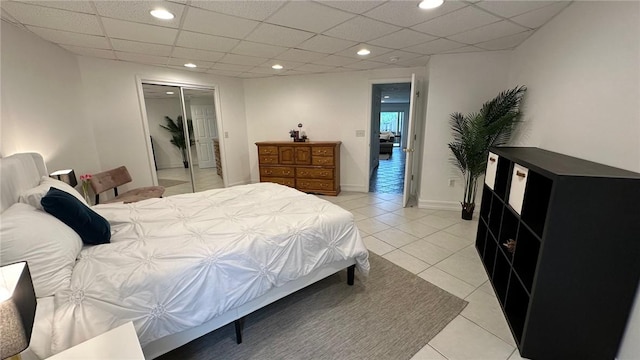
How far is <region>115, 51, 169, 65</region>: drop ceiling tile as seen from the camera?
10.9ft

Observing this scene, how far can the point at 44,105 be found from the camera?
2625 millimetres

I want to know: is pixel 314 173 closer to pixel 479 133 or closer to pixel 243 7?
pixel 479 133

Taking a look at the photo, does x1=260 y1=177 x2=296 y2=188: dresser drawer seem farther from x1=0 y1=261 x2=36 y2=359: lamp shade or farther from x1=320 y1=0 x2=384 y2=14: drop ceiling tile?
x1=0 y1=261 x2=36 y2=359: lamp shade

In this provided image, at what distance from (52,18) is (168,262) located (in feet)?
7.99

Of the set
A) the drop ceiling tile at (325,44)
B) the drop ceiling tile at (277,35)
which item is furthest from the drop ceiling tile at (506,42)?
the drop ceiling tile at (277,35)

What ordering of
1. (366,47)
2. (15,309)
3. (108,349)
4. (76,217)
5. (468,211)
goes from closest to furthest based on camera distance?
(15,309), (108,349), (76,217), (366,47), (468,211)

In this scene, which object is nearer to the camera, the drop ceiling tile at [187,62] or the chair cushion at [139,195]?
the chair cushion at [139,195]

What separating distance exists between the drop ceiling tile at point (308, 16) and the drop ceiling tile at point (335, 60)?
1.21 metres

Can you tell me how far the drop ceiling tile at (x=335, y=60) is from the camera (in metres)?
3.63

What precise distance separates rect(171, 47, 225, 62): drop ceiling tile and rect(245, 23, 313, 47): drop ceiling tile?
873 millimetres

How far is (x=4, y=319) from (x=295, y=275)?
1302mm

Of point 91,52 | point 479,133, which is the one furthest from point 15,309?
point 479,133

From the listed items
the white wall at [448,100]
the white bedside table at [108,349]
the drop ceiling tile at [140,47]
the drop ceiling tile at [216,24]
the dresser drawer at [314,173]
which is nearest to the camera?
the white bedside table at [108,349]

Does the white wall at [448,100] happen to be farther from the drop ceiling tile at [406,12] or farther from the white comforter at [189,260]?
the white comforter at [189,260]
